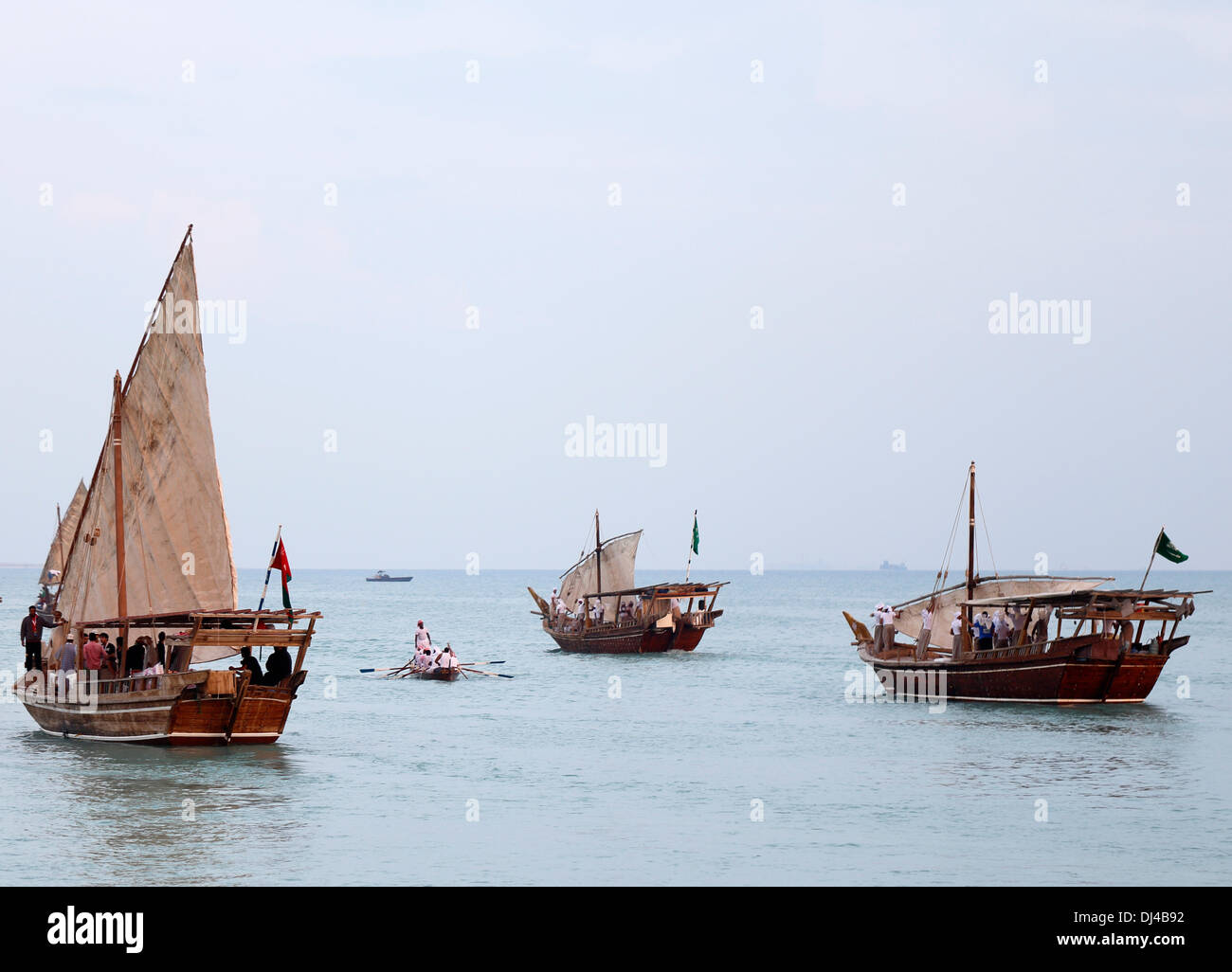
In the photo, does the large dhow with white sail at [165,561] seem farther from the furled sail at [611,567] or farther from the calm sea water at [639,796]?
the furled sail at [611,567]

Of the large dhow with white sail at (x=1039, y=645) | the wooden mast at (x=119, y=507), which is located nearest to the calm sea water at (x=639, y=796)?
the large dhow with white sail at (x=1039, y=645)

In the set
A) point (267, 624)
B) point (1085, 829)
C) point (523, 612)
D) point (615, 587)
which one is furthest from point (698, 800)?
point (523, 612)

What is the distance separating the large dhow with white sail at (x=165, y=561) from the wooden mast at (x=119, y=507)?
3 centimetres

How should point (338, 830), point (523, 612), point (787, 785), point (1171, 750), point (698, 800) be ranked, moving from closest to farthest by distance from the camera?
point (338, 830) < point (698, 800) < point (787, 785) < point (1171, 750) < point (523, 612)

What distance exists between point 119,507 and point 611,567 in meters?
46.6

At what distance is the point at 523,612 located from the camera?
15725 cm

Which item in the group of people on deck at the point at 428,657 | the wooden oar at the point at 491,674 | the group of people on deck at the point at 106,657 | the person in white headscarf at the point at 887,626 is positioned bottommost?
the wooden oar at the point at 491,674

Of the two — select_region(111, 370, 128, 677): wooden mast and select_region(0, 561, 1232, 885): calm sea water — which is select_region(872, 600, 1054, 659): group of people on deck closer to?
select_region(0, 561, 1232, 885): calm sea water

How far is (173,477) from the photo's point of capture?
96.6 ft

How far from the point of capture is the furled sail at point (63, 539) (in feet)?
222

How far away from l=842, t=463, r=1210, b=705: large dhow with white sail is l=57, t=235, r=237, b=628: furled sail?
20296 millimetres

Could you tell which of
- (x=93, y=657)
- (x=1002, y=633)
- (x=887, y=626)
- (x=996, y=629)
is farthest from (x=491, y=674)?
(x=93, y=657)
